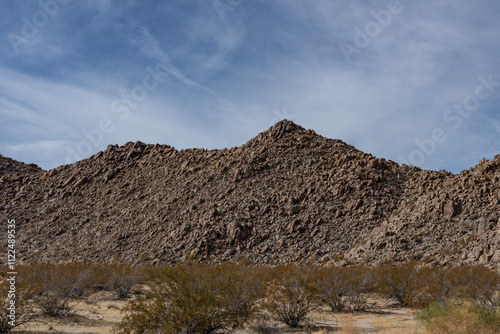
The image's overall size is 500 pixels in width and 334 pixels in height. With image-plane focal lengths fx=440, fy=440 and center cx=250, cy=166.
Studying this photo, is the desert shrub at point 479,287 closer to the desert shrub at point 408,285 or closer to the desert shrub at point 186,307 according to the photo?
the desert shrub at point 408,285

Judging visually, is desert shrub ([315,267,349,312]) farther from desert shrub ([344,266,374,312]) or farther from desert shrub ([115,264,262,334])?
desert shrub ([115,264,262,334])

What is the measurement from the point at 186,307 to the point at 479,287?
13.6 meters

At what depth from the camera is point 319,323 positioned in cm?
1638

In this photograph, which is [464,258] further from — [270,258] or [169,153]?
[169,153]

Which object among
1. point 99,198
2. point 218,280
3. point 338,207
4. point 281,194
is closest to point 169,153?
point 99,198

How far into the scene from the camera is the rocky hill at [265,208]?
34375 mm

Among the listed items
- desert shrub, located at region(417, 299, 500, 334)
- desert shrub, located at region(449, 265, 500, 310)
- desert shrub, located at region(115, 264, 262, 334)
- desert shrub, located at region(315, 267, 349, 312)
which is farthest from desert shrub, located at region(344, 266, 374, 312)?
desert shrub, located at region(417, 299, 500, 334)

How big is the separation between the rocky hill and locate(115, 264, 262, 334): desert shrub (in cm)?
2083

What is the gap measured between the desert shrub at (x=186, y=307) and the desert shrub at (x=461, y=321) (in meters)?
5.44

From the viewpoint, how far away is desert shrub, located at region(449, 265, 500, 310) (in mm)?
18203

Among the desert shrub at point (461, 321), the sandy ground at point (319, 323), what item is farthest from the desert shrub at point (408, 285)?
the desert shrub at point (461, 321)

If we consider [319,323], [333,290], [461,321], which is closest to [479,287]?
[333,290]

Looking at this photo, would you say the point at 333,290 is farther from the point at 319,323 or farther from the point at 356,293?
the point at 319,323

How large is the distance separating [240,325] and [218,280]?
1.51 metres
